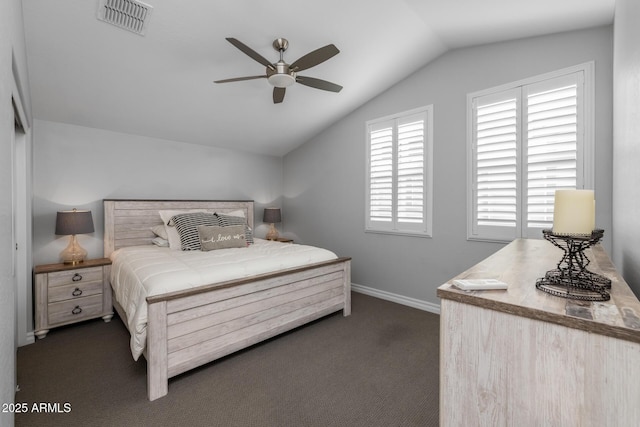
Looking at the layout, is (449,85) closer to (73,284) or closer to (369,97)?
(369,97)

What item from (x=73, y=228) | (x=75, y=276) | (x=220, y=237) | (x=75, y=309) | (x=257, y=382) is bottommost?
(x=257, y=382)

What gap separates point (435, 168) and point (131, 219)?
3672 millimetres

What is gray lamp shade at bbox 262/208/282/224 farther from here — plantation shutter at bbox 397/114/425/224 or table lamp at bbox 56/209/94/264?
table lamp at bbox 56/209/94/264

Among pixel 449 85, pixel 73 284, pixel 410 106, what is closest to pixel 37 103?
pixel 73 284

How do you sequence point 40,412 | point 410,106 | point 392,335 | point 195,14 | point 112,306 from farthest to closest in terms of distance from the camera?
point 410,106 → point 112,306 → point 392,335 → point 195,14 → point 40,412

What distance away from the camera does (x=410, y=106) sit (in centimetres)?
355

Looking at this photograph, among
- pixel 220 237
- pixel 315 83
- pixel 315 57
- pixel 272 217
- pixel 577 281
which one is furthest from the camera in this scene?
pixel 272 217

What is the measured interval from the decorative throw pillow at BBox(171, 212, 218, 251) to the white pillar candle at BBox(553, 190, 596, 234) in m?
3.15

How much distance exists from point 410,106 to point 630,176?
257 centimetres

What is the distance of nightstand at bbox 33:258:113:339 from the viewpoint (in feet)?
8.98

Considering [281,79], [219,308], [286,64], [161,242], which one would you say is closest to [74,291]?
[161,242]

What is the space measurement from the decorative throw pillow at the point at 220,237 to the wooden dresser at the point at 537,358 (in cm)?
273

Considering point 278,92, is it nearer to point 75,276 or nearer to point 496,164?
point 496,164

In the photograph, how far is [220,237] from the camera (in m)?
3.29
